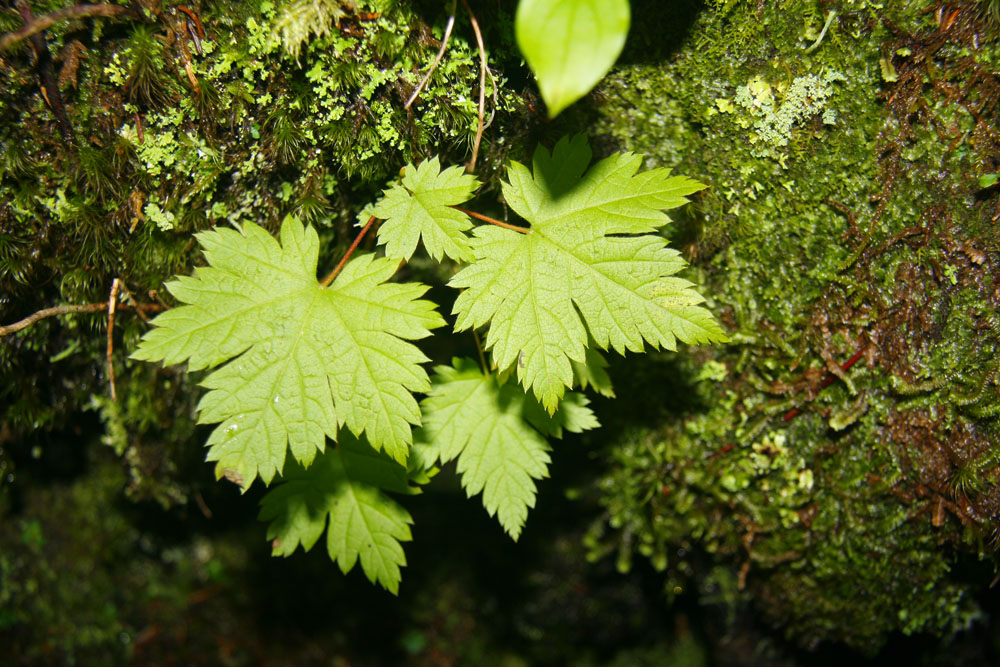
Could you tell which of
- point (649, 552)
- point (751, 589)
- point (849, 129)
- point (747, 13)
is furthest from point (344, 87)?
point (751, 589)

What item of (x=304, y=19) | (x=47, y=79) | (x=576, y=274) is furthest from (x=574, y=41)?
(x=47, y=79)

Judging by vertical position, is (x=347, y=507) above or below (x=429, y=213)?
below

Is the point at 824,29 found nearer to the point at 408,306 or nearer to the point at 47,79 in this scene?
the point at 408,306

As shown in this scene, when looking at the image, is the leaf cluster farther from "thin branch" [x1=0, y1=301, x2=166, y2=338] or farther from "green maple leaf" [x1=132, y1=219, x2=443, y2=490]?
"thin branch" [x1=0, y1=301, x2=166, y2=338]

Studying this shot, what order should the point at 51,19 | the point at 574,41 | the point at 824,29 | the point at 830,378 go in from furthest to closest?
the point at 830,378, the point at 824,29, the point at 51,19, the point at 574,41

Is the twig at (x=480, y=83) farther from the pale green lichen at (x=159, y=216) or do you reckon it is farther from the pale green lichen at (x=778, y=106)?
the pale green lichen at (x=159, y=216)

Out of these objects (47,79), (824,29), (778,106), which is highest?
(824,29)

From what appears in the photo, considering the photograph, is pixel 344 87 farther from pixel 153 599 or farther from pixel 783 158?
pixel 153 599

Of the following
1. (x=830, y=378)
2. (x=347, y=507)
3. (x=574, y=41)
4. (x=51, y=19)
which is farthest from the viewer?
(x=830, y=378)
